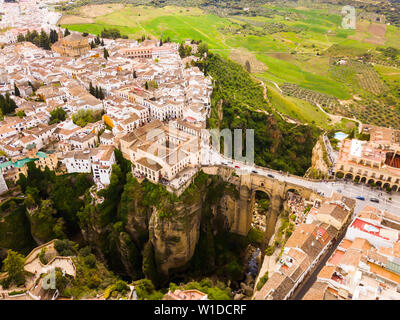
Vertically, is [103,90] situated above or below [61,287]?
above

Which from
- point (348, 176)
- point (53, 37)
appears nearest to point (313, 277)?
point (348, 176)

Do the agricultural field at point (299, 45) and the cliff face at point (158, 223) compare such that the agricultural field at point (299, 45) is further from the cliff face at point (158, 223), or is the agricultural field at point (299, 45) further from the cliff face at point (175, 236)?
the cliff face at point (175, 236)

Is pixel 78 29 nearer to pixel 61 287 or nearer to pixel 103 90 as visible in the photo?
pixel 103 90

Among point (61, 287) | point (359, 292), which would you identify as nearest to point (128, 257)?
point (61, 287)

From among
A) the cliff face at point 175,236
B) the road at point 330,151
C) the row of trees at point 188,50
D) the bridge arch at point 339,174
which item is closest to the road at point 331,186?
the bridge arch at point 339,174

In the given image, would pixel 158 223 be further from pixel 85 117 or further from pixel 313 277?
pixel 85 117

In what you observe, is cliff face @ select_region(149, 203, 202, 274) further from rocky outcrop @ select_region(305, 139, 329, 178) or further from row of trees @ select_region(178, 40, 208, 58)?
row of trees @ select_region(178, 40, 208, 58)
